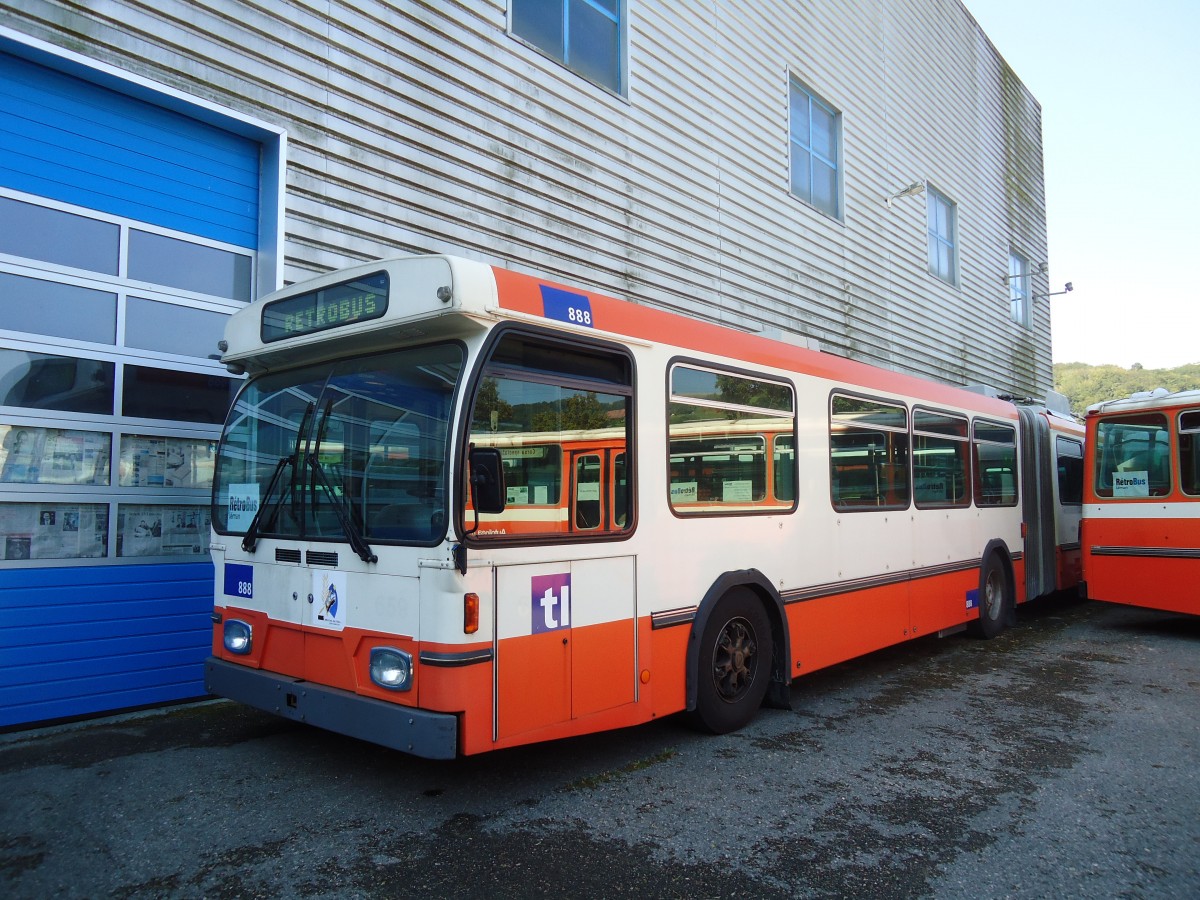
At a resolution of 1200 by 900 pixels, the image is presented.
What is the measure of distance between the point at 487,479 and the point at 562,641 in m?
1.02

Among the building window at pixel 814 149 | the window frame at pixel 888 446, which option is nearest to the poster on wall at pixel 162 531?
the window frame at pixel 888 446

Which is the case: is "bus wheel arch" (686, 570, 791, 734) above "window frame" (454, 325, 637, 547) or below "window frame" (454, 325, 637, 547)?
below

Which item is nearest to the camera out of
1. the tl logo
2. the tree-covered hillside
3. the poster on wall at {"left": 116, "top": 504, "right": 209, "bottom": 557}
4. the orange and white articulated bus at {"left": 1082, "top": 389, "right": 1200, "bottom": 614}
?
the tl logo

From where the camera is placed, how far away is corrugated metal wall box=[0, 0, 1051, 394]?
6805 millimetres

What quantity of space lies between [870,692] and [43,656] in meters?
5.95

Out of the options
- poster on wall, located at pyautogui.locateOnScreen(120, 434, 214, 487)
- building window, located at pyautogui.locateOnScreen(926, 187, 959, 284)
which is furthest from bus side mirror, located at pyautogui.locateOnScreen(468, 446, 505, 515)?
building window, located at pyautogui.locateOnScreen(926, 187, 959, 284)

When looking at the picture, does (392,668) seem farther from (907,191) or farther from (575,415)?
(907,191)

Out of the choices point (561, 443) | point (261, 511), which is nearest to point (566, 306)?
point (561, 443)

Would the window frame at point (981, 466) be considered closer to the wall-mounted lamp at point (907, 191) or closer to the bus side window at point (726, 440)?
the bus side window at point (726, 440)

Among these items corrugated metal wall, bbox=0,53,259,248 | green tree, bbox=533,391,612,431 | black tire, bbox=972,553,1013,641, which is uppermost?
corrugated metal wall, bbox=0,53,259,248

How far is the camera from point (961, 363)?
17.8 m

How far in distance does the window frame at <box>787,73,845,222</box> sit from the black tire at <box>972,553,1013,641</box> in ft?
20.5

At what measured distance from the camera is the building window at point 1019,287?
806 inches

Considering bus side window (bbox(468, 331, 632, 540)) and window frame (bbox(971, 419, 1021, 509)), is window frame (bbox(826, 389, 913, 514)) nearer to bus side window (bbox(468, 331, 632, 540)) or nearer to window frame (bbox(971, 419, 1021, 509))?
window frame (bbox(971, 419, 1021, 509))
